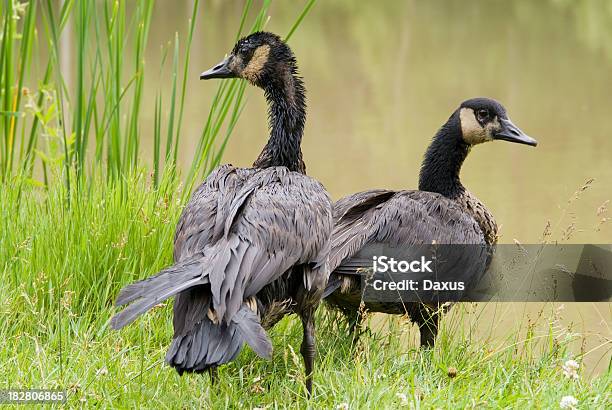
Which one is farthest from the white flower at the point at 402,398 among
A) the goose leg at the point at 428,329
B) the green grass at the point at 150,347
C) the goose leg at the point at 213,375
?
the goose leg at the point at 428,329

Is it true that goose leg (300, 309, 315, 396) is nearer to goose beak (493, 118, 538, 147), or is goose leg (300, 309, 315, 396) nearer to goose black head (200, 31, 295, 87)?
goose black head (200, 31, 295, 87)

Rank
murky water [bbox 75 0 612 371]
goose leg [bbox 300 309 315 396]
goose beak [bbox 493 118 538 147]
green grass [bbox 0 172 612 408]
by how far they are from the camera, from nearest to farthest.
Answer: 1. green grass [bbox 0 172 612 408]
2. goose leg [bbox 300 309 315 396]
3. goose beak [bbox 493 118 538 147]
4. murky water [bbox 75 0 612 371]

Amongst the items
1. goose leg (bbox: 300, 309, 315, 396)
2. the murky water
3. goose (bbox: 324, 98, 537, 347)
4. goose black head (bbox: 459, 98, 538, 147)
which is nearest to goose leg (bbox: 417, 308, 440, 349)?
goose (bbox: 324, 98, 537, 347)

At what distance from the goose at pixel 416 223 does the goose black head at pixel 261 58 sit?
743 millimetres

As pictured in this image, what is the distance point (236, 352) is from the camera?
3066mm

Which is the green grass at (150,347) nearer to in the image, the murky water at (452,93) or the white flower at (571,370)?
the white flower at (571,370)

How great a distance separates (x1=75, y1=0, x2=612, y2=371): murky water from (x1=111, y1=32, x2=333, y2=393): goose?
115cm

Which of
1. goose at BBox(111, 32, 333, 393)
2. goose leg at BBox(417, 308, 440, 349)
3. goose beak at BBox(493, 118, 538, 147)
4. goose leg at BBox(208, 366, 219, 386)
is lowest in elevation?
goose leg at BBox(208, 366, 219, 386)

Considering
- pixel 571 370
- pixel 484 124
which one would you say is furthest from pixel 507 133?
pixel 571 370

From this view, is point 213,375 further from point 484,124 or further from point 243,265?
point 484,124

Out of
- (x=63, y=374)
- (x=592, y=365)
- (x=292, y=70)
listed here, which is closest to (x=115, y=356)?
(x=63, y=374)

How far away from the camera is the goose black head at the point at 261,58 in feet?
14.9

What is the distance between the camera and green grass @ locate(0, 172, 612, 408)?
3.47 m

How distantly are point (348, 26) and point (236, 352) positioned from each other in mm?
13938
